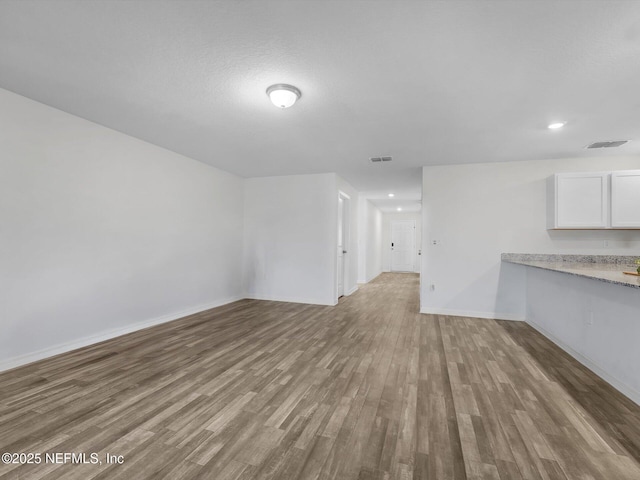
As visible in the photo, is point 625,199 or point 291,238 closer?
point 625,199

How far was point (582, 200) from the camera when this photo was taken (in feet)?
13.6

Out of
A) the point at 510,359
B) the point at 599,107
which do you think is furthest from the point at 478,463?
the point at 599,107

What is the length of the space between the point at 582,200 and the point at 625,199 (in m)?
0.47

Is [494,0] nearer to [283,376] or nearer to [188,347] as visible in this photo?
[283,376]

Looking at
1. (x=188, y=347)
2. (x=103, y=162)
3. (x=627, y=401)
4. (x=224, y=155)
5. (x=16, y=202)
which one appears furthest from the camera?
(x=224, y=155)

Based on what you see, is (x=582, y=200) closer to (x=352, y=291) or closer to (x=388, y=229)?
(x=352, y=291)

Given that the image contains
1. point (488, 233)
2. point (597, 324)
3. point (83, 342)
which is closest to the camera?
point (597, 324)

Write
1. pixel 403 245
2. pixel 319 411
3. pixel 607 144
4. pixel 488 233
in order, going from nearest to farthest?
pixel 319 411
pixel 607 144
pixel 488 233
pixel 403 245

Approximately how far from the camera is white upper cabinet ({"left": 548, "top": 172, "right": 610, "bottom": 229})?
161 inches

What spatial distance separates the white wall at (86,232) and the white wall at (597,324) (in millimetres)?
5129

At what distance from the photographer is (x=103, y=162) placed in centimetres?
352

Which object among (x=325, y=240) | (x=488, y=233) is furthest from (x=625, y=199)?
(x=325, y=240)

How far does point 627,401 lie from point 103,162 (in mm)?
5537

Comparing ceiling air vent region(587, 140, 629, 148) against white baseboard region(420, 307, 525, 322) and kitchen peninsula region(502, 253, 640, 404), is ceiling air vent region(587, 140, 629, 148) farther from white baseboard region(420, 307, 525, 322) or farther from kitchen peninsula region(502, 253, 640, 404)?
white baseboard region(420, 307, 525, 322)
